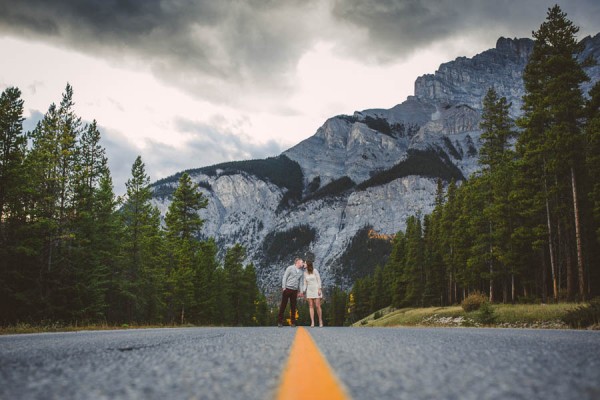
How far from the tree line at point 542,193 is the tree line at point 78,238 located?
26602 mm

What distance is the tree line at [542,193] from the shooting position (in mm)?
23156

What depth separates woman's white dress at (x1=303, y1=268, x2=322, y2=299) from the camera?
12.7 m

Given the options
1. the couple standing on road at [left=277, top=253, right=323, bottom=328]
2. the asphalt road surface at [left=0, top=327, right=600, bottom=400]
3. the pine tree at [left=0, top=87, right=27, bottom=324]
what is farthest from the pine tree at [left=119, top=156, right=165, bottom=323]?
the asphalt road surface at [left=0, top=327, right=600, bottom=400]

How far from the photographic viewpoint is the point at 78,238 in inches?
1019

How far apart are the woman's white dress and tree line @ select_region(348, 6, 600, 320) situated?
1497 cm

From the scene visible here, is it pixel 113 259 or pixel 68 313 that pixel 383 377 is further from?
pixel 113 259

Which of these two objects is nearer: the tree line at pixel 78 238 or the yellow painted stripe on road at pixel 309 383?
the yellow painted stripe on road at pixel 309 383

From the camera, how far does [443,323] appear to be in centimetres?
2755

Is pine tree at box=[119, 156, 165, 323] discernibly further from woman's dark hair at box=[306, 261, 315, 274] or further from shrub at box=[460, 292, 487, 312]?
shrub at box=[460, 292, 487, 312]

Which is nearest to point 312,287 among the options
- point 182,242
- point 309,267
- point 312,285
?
point 312,285

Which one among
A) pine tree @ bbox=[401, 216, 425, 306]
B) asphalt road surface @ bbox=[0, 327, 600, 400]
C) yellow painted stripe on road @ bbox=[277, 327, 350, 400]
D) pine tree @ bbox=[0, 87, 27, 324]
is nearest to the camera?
yellow painted stripe on road @ bbox=[277, 327, 350, 400]

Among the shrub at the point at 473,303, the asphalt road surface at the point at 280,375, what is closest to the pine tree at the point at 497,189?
the shrub at the point at 473,303

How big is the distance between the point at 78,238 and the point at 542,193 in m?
30.3

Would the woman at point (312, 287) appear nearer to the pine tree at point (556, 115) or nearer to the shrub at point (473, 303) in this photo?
the pine tree at point (556, 115)
